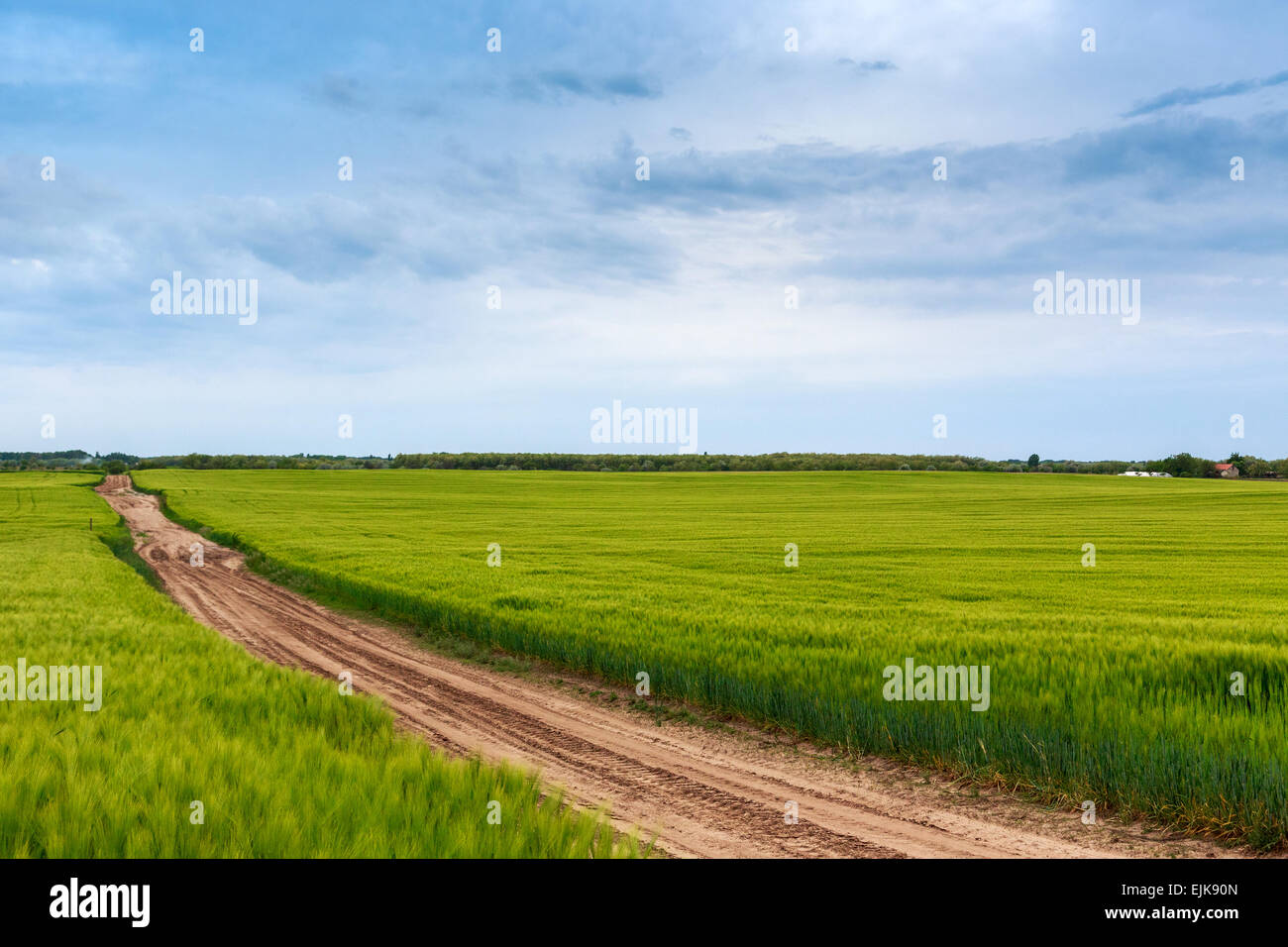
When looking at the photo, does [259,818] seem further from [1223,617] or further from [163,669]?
[1223,617]

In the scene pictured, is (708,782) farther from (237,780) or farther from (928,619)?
(928,619)

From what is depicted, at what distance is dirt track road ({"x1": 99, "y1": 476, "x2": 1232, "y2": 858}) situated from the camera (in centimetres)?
700

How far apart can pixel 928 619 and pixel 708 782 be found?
8761mm

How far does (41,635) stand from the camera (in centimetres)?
1256

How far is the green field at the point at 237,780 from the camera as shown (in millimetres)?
4469

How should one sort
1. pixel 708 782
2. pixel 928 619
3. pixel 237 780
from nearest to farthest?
pixel 237 780 < pixel 708 782 < pixel 928 619

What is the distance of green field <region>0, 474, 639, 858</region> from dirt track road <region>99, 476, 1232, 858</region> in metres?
1.33

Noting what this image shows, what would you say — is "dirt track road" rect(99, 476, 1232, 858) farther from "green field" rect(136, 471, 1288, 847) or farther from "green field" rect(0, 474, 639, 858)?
"green field" rect(0, 474, 639, 858)

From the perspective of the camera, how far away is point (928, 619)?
1571cm

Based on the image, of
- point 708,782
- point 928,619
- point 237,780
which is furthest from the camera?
point 928,619

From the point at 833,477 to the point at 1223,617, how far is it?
93797 mm

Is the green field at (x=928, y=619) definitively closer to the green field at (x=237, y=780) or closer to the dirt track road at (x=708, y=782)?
the dirt track road at (x=708, y=782)

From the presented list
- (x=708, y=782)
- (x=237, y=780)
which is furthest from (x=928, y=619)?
(x=237, y=780)

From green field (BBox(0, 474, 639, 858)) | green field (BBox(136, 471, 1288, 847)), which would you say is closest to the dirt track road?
green field (BBox(136, 471, 1288, 847))
